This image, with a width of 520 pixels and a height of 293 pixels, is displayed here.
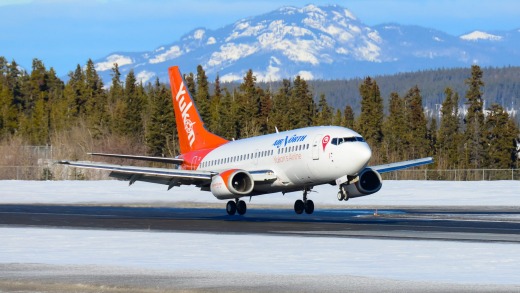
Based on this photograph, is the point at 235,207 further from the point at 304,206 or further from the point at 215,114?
the point at 215,114

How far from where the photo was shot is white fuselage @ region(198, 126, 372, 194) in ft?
136

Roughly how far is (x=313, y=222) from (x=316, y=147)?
3.91 m

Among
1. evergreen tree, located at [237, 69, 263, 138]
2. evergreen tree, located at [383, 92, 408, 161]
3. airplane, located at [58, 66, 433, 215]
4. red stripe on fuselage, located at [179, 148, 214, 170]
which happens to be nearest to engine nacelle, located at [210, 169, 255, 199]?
airplane, located at [58, 66, 433, 215]

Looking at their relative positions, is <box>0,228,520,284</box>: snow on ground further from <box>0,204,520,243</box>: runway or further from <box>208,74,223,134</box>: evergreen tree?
<box>208,74,223,134</box>: evergreen tree

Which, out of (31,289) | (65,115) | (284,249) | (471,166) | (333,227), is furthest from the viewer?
(65,115)

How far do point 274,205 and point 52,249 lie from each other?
31.8 m

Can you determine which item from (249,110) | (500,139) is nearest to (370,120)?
(249,110)

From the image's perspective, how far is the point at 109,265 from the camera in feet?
75.9

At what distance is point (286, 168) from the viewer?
44.2 m

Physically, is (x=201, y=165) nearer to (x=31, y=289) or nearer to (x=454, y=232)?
(x=454, y=232)

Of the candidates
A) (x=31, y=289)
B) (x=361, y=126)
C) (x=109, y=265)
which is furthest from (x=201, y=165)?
(x=361, y=126)

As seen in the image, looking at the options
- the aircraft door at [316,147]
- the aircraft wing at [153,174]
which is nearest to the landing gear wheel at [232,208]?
the aircraft wing at [153,174]

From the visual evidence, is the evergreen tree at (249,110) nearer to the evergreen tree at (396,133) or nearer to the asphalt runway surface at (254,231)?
the evergreen tree at (396,133)

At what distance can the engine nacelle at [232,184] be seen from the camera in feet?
143
